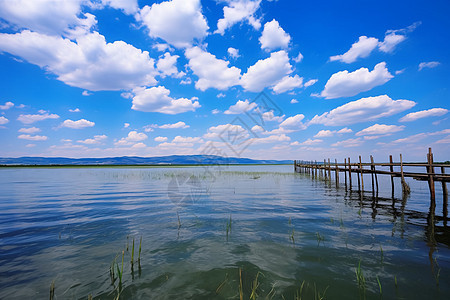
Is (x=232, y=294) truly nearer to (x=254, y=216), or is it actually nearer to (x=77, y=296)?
(x=77, y=296)

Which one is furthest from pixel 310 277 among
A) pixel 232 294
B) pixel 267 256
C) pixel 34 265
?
pixel 34 265

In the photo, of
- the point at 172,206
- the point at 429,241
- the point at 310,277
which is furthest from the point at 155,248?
the point at 429,241

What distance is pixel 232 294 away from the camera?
399 cm

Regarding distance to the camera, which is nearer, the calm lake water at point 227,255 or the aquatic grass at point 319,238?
the calm lake water at point 227,255

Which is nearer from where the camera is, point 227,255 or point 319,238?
point 227,255

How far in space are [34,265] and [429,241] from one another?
11367 mm

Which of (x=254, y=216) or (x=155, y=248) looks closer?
(x=155, y=248)

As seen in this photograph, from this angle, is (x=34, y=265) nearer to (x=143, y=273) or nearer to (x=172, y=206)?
(x=143, y=273)

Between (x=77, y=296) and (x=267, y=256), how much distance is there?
4.28 metres

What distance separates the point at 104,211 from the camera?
1102 cm

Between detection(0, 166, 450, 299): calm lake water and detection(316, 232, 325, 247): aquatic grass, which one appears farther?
detection(316, 232, 325, 247): aquatic grass

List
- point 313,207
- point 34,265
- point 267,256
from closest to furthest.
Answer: point 34,265 < point 267,256 < point 313,207

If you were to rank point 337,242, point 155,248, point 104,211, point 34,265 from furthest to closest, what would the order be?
point 104,211, point 337,242, point 155,248, point 34,265

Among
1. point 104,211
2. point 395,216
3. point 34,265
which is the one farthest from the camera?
point 104,211
